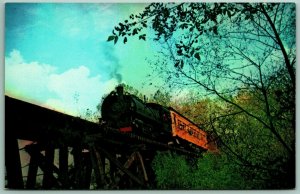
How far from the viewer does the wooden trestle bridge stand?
15.3 feet

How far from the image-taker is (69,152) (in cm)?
505

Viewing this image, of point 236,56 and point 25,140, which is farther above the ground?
point 236,56

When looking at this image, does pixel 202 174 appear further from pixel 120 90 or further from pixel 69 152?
pixel 69 152

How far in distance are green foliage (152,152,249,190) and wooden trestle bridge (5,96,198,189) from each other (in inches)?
5.4

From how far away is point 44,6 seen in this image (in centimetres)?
505

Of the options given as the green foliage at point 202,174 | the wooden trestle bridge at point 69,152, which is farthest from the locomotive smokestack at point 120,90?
the green foliage at point 202,174

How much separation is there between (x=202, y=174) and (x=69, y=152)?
1301 mm

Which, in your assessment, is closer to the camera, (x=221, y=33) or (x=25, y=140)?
(x=25, y=140)

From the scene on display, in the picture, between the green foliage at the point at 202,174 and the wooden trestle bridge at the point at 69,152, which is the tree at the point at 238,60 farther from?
the wooden trestle bridge at the point at 69,152

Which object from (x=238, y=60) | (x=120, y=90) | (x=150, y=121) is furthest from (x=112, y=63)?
(x=238, y=60)

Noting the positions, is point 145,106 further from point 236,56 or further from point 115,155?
point 236,56

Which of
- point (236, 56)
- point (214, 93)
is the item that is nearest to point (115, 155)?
point (214, 93)

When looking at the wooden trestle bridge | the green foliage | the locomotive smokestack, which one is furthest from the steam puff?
the green foliage

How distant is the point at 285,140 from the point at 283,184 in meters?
0.42
